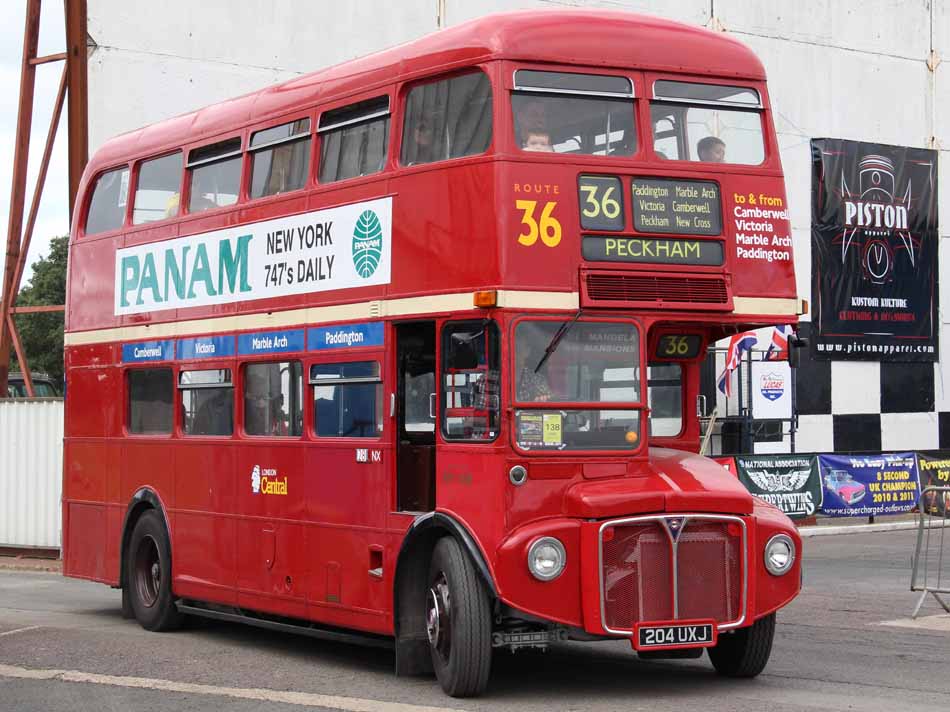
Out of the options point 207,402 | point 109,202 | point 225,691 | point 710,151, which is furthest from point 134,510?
point 710,151

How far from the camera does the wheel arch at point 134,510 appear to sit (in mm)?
14973

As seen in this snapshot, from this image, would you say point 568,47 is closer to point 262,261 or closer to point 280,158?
point 280,158


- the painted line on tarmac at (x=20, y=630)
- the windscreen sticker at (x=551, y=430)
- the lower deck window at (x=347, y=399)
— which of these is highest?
the lower deck window at (x=347, y=399)

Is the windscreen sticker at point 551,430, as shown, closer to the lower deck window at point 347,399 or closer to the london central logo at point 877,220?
the lower deck window at point 347,399

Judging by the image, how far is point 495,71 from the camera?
1045cm

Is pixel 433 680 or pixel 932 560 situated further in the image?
pixel 932 560

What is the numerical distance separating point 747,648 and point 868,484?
637 inches

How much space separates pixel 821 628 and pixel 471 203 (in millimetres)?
5694

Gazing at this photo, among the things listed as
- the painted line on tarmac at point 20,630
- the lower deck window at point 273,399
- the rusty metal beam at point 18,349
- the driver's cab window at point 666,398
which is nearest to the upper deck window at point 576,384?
the driver's cab window at point 666,398

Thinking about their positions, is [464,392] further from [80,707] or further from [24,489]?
[24,489]

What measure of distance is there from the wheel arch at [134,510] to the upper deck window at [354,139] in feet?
13.4

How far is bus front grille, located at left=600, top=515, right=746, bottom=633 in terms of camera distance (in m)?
10.0

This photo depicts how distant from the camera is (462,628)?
1002cm

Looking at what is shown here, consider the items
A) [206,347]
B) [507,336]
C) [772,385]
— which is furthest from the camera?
[772,385]
